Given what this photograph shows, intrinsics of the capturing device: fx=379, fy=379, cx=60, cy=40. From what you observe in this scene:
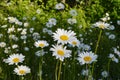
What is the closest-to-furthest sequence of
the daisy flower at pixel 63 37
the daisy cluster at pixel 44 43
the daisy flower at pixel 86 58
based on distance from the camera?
the daisy flower at pixel 63 37 < the daisy flower at pixel 86 58 < the daisy cluster at pixel 44 43

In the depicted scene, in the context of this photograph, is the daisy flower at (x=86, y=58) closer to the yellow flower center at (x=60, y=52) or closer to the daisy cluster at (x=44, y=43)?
the daisy cluster at (x=44, y=43)

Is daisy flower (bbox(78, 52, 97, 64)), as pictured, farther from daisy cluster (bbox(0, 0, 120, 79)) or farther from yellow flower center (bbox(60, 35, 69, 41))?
yellow flower center (bbox(60, 35, 69, 41))

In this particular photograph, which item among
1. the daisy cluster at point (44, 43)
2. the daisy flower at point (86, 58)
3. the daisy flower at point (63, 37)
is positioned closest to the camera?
the daisy flower at point (63, 37)

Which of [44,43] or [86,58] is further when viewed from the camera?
[44,43]

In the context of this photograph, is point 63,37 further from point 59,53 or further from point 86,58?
point 86,58

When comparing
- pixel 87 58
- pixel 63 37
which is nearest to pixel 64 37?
pixel 63 37

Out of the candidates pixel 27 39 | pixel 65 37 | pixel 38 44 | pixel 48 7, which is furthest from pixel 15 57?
pixel 48 7

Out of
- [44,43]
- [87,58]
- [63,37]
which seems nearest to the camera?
[63,37]

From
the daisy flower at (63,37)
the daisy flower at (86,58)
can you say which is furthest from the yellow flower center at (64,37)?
the daisy flower at (86,58)

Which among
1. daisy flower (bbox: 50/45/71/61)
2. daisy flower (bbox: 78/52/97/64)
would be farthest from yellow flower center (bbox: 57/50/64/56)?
daisy flower (bbox: 78/52/97/64)

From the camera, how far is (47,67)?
409 centimetres

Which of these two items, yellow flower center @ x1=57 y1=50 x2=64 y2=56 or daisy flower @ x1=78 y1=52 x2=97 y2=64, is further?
daisy flower @ x1=78 y1=52 x2=97 y2=64

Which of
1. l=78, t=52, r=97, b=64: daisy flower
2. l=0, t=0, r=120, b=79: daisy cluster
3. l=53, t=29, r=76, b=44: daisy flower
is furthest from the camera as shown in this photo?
l=0, t=0, r=120, b=79: daisy cluster

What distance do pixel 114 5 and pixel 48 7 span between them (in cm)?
120
